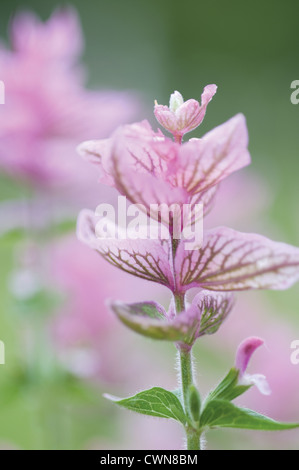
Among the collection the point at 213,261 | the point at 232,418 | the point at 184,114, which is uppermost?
the point at 184,114

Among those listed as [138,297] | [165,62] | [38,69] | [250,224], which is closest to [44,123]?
[38,69]

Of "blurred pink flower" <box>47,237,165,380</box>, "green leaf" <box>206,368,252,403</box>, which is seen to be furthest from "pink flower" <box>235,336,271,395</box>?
"blurred pink flower" <box>47,237,165,380</box>

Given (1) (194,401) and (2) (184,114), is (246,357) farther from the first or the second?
(2) (184,114)

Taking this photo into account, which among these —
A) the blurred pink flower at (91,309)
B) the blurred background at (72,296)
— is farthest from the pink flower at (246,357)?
the blurred pink flower at (91,309)

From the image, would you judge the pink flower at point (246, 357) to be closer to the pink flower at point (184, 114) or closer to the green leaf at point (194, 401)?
the green leaf at point (194, 401)

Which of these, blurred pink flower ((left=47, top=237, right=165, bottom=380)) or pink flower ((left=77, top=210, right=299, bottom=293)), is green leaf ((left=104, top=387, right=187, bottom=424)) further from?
blurred pink flower ((left=47, top=237, right=165, bottom=380))

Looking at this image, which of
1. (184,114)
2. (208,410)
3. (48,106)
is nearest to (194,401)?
(208,410)
